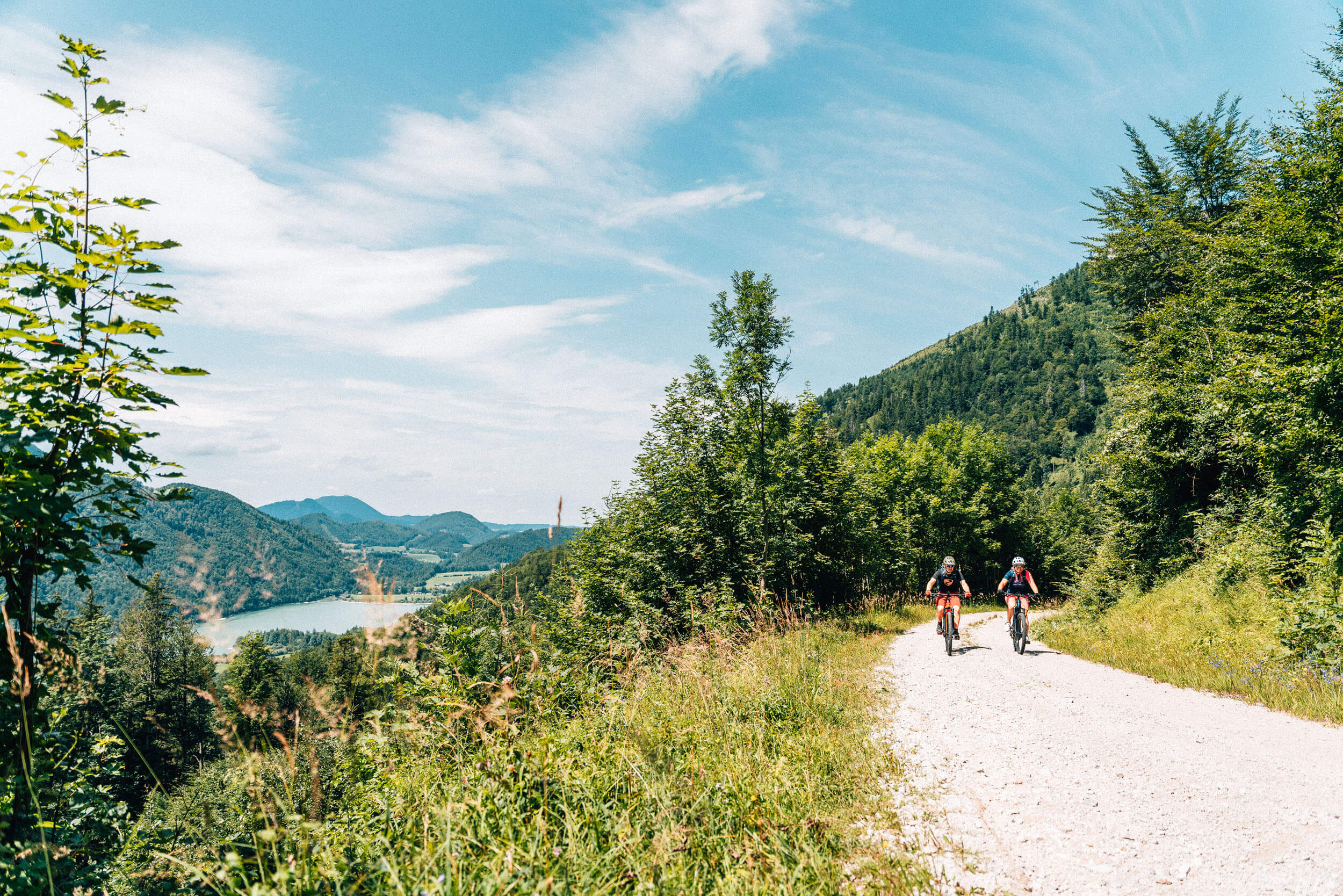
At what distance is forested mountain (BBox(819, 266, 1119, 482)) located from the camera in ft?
408

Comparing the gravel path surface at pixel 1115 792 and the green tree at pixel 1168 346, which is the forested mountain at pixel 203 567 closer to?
the gravel path surface at pixel 1115 792

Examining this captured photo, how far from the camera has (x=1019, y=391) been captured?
147625mm

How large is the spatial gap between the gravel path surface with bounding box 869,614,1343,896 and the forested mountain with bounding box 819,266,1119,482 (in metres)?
114

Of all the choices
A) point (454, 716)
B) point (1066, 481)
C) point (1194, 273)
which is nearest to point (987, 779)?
point (454, 716)

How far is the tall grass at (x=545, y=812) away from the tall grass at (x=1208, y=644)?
6498 mm

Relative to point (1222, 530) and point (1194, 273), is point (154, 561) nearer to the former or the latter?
point (1222, 530)

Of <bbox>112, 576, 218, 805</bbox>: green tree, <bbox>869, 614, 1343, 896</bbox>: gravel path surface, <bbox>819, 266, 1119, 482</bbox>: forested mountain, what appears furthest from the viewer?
<bbox>819, 266, 1119, 482</bbox>: forested mountain

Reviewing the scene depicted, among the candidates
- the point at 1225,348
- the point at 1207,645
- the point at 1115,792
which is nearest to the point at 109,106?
the point at 1115,792

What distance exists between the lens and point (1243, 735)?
636 centimetres

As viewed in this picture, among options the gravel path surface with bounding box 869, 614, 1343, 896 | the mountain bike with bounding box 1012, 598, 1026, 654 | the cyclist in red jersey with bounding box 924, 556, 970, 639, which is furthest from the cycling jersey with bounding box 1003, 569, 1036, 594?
the gravel path surface with bounding box 869, 614, 1343, 896

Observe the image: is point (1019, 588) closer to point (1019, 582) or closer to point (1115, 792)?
point (1019, 582)

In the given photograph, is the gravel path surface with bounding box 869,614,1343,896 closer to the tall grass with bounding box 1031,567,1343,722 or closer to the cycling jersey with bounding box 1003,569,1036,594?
the tall grass with bounding box 1031,567,1343,722

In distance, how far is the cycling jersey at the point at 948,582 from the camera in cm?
1170

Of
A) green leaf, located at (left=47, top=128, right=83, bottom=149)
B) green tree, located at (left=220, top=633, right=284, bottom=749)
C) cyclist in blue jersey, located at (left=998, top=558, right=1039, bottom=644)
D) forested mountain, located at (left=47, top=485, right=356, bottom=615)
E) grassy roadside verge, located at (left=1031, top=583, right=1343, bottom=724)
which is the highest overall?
green leaf, located at (left=47, top=128, right=83, bottom=149)
